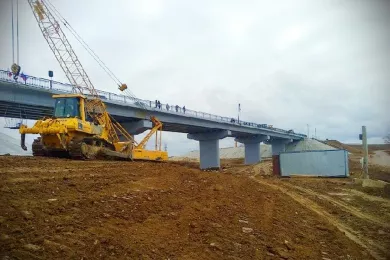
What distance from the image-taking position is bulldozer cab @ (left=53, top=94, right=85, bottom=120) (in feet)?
56.7

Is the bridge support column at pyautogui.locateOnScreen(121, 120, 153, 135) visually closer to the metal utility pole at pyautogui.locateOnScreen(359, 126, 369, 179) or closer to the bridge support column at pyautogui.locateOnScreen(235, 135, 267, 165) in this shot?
the metal utility pole at pyautogui.locateOnScreen(359, 126, 369, 179)

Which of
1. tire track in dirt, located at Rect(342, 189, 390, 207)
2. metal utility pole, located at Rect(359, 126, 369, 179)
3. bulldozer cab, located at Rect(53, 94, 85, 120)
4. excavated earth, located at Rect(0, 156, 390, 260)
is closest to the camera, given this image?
excavated earth, located at Rect(0, 156, 390, 260)

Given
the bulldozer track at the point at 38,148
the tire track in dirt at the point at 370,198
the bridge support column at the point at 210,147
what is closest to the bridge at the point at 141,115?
the bridge support column at the point at 210,147

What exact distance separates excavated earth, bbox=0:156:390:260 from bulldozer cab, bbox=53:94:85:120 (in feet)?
26.2

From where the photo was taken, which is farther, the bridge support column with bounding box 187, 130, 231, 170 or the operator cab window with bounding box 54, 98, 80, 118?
the bridge support column with bounding box 187, 130, 231, 170

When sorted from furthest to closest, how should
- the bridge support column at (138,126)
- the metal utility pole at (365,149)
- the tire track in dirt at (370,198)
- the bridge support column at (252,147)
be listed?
the bridge support column at (252,147)
the bridge support column at (138,126)
the metal utility pole at (365,149)
the tire track in dirt at (370,198)

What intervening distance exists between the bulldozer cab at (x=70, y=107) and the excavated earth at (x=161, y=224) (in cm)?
799

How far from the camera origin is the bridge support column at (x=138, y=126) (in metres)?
37.6

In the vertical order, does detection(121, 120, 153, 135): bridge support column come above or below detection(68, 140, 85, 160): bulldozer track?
above

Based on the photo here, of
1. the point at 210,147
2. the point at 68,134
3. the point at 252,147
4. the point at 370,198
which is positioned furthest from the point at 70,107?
the point at 252,147

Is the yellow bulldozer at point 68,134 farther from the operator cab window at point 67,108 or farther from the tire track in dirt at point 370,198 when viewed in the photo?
the tire track in dirt at point 370,198

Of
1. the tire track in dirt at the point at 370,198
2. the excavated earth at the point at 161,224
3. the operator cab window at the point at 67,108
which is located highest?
the operator cab window at the point at 67,108

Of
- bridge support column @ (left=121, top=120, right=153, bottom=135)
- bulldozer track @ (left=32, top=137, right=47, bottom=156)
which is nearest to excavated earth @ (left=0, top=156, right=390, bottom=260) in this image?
bulldozer track @ (left=32, top=137, right=47, bottom=156)

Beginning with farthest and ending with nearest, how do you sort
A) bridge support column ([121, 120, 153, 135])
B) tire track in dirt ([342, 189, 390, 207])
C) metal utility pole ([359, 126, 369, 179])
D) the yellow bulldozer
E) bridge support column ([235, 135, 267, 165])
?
bridge support column ([235, 135, 267, 165]) < bridge support column ([121, 120, 153, 135]) < metal utility pole ([359, 126, 369, 179]) < the yellow bulldozer < tire track in dirt ([342, 189, 390, 207])
